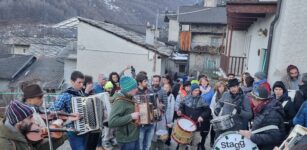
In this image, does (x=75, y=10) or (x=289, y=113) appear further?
(x=75, y=10)

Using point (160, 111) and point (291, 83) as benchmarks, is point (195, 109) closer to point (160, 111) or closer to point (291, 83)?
point (160, 111)

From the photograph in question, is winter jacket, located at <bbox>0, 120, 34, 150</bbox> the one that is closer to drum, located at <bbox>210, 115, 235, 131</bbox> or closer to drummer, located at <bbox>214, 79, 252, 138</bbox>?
drum, located at <bbox>210, 115, 235, 131</bbox>

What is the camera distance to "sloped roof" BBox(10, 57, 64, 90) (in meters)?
30.7

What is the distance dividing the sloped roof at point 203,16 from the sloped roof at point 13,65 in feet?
65.1

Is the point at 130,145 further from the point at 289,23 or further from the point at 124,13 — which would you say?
the point at 124,13

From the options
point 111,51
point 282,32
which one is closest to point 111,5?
point 111,51

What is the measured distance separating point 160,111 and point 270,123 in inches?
94.5

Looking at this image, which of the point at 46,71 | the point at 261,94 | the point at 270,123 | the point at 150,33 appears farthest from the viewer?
the point at 46,71

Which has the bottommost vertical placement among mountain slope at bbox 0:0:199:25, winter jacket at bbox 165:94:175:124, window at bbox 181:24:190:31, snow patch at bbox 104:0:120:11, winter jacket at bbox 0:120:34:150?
winter jacket at bbox 165:94:175:124

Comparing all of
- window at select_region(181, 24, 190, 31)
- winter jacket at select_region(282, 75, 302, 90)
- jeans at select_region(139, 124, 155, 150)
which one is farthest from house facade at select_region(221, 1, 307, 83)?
window at select_region(181, 24, 190, 31)

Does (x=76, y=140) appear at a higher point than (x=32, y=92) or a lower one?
lower

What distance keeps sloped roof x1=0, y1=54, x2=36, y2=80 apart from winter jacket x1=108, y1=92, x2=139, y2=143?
96.9ft

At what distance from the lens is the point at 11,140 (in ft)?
9.77

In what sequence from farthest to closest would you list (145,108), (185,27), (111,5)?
(111,5)
(185,27)
(145,108)
